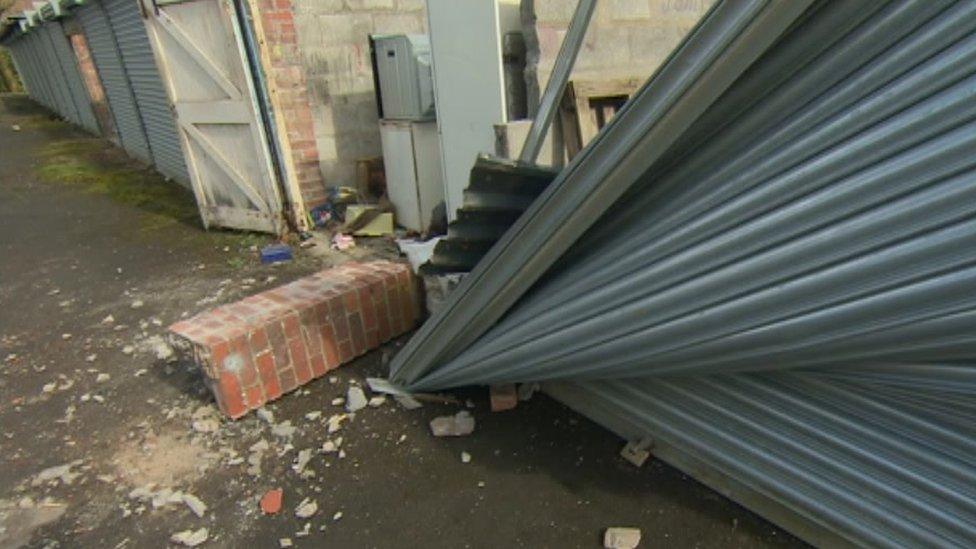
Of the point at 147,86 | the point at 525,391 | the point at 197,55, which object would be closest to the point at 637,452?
the point at 525,391

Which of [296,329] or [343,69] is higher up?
[343,69]

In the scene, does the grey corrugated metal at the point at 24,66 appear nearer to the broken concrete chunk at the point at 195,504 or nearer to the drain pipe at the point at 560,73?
the broken concrete chunk at the point at 195,504

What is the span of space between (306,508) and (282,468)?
0.29 m

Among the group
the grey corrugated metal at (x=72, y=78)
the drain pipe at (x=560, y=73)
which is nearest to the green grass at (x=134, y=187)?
the grey corrugated metal at (x=72, y=78)

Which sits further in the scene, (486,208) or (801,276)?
(486,208)

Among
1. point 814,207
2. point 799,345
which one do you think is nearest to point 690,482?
point 799,345

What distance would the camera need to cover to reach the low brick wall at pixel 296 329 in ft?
8.47

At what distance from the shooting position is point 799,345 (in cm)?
141

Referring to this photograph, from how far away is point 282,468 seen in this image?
2.38m

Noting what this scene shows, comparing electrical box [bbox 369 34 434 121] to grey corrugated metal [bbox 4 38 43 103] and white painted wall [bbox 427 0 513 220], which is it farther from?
grey corrugated metal [bbox 4 38 43 103]

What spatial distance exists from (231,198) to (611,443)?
4534 mm

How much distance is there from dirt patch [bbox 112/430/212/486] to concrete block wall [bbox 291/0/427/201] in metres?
2.99

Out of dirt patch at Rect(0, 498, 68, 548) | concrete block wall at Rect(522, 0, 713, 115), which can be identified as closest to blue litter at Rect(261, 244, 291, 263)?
concrete block wall at Rect(522, 0, 713, 115)

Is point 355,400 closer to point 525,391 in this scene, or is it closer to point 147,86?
point 525,391
